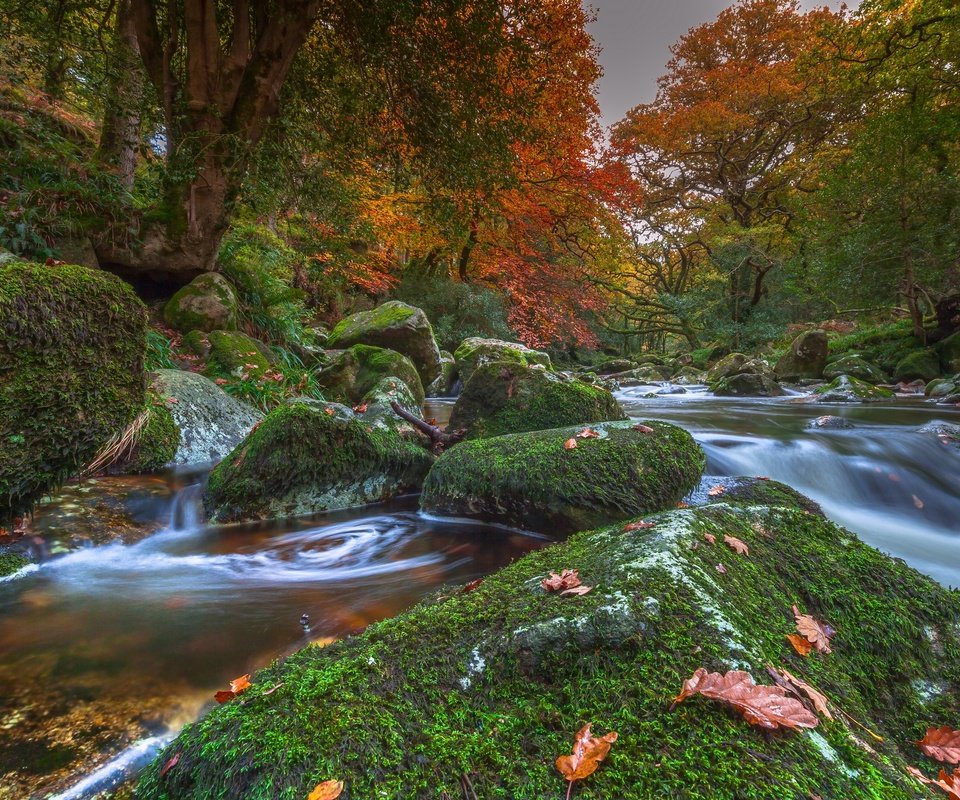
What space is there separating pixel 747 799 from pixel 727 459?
A: 17.6 feet

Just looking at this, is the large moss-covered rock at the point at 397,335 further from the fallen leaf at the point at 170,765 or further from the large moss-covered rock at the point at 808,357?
the large moss-covered rock at the point at 808,357

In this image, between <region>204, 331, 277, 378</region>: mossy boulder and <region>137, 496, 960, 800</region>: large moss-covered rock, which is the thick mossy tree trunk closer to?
<region>204, 331, 277, 378</region>: mossy boulder

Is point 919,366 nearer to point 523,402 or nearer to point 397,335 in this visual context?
point 523,402

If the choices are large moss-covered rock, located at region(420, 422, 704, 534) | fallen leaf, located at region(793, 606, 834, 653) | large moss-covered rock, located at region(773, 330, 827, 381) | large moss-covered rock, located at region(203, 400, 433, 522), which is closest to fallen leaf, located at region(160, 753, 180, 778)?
fallen leaf, located at region(793, 606, 834, 653)

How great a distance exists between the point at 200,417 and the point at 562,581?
189 inches

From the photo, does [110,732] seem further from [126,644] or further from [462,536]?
[462,536]

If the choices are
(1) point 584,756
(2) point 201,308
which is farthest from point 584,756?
(2) point 201,308

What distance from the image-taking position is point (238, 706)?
110 centimetres

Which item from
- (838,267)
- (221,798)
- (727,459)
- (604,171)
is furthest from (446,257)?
(221,798)

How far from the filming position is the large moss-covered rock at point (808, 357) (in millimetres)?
14641

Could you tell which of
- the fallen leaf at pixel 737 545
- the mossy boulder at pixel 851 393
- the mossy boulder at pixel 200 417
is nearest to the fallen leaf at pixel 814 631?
the fallen leaf at pixel 737 545

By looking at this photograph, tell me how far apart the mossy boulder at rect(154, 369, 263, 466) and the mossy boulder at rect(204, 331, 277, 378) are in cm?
111

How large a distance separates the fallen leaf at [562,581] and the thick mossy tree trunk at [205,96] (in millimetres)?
6568

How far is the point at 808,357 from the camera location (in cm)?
1479
